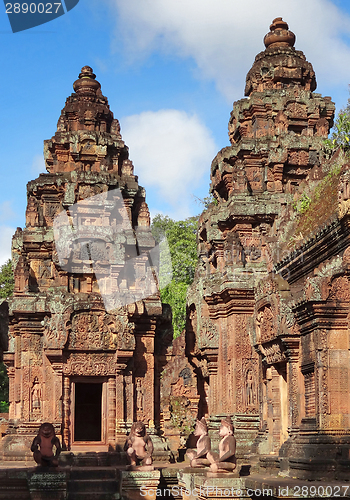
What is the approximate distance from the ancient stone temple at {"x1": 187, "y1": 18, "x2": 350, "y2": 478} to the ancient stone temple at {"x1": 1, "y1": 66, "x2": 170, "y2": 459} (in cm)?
195

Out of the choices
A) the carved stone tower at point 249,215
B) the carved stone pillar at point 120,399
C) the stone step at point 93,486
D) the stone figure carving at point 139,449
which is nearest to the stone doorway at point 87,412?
the carved stone tower at point 249,215

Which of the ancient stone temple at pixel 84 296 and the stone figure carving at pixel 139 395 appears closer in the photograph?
the ancient stone temple at pixel 84 296

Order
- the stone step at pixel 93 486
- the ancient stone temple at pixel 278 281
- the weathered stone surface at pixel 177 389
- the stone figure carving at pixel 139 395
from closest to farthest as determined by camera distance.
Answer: the ancient stone temple at pixel 278 281, the stone step at pixel 93 486, the stone figure carving at pixel 139 395, the weathered stone surface at pixel 177 389

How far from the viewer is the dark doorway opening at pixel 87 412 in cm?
2306

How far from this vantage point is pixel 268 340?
13.9 metres

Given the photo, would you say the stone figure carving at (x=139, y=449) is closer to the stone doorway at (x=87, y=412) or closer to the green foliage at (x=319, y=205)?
the green foliage at (x=319, y=205)

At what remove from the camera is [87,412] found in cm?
2330

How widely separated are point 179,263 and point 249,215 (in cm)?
1825

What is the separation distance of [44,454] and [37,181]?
36.9 feet

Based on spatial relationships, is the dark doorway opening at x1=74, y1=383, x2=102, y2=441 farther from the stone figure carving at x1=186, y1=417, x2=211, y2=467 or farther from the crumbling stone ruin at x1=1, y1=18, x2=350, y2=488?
the stone figure carving at x1=186, y1=417, x2=211, y2=467

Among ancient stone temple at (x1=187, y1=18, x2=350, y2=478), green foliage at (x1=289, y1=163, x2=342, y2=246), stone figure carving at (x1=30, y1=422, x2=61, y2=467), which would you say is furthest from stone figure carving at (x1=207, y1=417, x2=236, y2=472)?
green foliage at (x1=289, y1=163, x2=342, y2=246)

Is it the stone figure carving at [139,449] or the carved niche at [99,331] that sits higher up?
the carved niche at [99,331]

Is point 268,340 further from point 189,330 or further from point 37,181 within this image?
point 37,181

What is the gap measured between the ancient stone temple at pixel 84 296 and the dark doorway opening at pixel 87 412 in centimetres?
3
